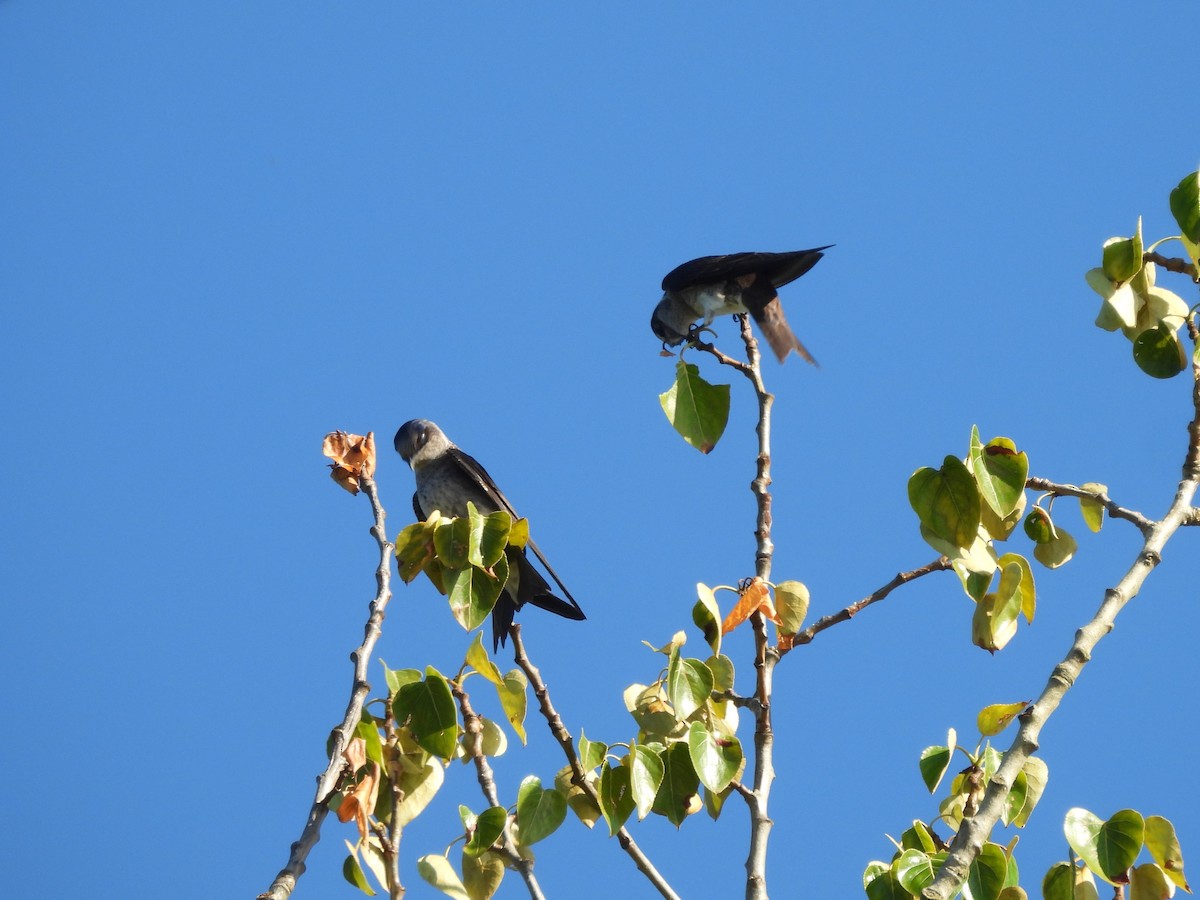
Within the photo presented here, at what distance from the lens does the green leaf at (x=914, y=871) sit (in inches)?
103

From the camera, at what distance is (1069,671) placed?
2.42m

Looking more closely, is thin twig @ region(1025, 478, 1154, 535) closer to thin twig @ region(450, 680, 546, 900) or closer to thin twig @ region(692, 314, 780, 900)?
thin twig @ region(692, 314, 780, 900)

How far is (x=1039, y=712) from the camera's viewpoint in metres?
2.38

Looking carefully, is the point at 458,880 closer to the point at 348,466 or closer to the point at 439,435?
the point at 348,466

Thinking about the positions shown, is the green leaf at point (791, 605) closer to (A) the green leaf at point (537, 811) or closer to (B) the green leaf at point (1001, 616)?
(B) the green leaf at point (1001, 616)

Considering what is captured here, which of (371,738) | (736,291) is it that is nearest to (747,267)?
(736,291)

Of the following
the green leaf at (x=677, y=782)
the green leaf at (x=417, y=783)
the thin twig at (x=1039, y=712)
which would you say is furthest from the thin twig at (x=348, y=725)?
the thin twig at (x=1039, y=712)

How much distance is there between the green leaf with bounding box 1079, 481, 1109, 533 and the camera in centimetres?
304

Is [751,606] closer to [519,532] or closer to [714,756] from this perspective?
[714,756]

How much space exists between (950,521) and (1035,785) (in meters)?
0.90

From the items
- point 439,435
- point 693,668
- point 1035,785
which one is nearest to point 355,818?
point 693,668

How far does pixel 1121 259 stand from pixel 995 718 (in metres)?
1.15

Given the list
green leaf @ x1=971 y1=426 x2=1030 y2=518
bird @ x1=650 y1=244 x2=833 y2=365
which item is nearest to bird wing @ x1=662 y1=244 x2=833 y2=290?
bird @ x1=650 y1=244 x2=833 y2=365

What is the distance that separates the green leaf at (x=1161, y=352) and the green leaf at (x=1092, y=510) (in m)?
0.31
